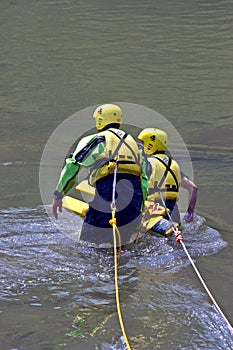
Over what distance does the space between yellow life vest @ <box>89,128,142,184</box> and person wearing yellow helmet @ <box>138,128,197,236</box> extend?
2.27ft

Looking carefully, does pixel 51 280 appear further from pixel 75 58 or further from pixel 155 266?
pixel 75 58

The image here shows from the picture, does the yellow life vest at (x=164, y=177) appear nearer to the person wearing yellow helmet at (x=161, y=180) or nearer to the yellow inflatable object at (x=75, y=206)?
the person wearing yellow helmet at (x=161, y=180)

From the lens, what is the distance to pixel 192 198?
25.5 ft

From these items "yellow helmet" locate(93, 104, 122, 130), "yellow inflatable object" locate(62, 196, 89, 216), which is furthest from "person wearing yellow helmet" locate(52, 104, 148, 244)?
"yellow inflatable object" locate(62, 196, 89, 216)

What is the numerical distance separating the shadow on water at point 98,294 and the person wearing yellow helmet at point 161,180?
19 cm

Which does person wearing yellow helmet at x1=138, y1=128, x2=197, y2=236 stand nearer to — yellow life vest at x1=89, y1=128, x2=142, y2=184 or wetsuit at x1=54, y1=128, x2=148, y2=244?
wetsuit at x1=54, y1=128, x2=148, y2=244

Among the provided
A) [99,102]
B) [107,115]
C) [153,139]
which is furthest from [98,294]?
[99,102]

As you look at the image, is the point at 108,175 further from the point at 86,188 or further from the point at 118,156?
the point at 86,188

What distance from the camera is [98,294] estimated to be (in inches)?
250

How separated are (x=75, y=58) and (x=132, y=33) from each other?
2536mm

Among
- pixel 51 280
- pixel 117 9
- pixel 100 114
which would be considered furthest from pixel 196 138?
pixel 117 9

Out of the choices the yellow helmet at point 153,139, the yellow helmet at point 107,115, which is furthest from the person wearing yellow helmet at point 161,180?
the yellow helmet at point 107,115

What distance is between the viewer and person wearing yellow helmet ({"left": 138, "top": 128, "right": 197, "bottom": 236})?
25.1 feet

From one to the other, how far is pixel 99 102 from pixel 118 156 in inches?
266
